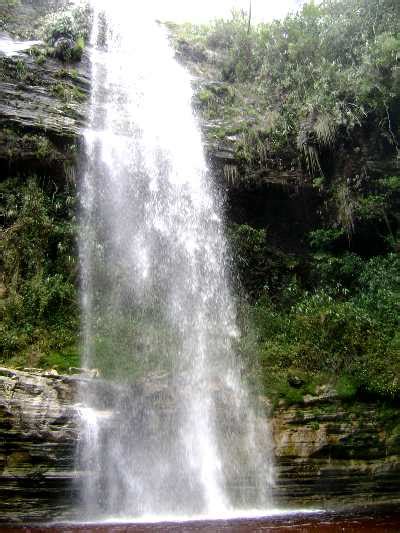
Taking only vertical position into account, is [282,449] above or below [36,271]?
below

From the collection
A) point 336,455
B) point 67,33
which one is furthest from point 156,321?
point 67,33

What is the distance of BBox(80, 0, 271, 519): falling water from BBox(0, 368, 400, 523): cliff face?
1.27ft

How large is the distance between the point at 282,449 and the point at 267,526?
6.09ft

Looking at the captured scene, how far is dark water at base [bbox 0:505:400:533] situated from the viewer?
6.88 meters

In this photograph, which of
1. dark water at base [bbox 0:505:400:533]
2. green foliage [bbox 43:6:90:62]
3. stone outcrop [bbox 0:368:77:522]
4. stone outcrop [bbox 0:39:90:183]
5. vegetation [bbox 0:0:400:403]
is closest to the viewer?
dark water at base [bbox 0:505:400:533]

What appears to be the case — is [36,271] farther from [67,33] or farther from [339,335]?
[67,33]

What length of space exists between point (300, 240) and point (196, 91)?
7.14 m

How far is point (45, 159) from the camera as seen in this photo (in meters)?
13.0

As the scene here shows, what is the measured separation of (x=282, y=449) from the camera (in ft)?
28.8

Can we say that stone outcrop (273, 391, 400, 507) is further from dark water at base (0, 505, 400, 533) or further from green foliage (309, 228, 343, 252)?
green foliage (309, 228, 343, 252)

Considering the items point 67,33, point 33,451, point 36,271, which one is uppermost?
point 67,33

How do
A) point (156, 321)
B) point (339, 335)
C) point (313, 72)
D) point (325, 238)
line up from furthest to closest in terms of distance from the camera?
point (313, 72) < point (325, 238) < point (156, 321) < point (339, 335)

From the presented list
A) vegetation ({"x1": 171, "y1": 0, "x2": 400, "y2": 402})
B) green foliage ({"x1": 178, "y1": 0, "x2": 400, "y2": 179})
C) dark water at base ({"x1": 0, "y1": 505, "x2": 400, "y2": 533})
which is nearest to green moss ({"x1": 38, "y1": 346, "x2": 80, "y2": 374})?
dark water at base ({"x1": 0, "y1": 505, "x2": 400, "y2": 533})

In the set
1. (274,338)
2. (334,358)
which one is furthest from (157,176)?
(334,358)
